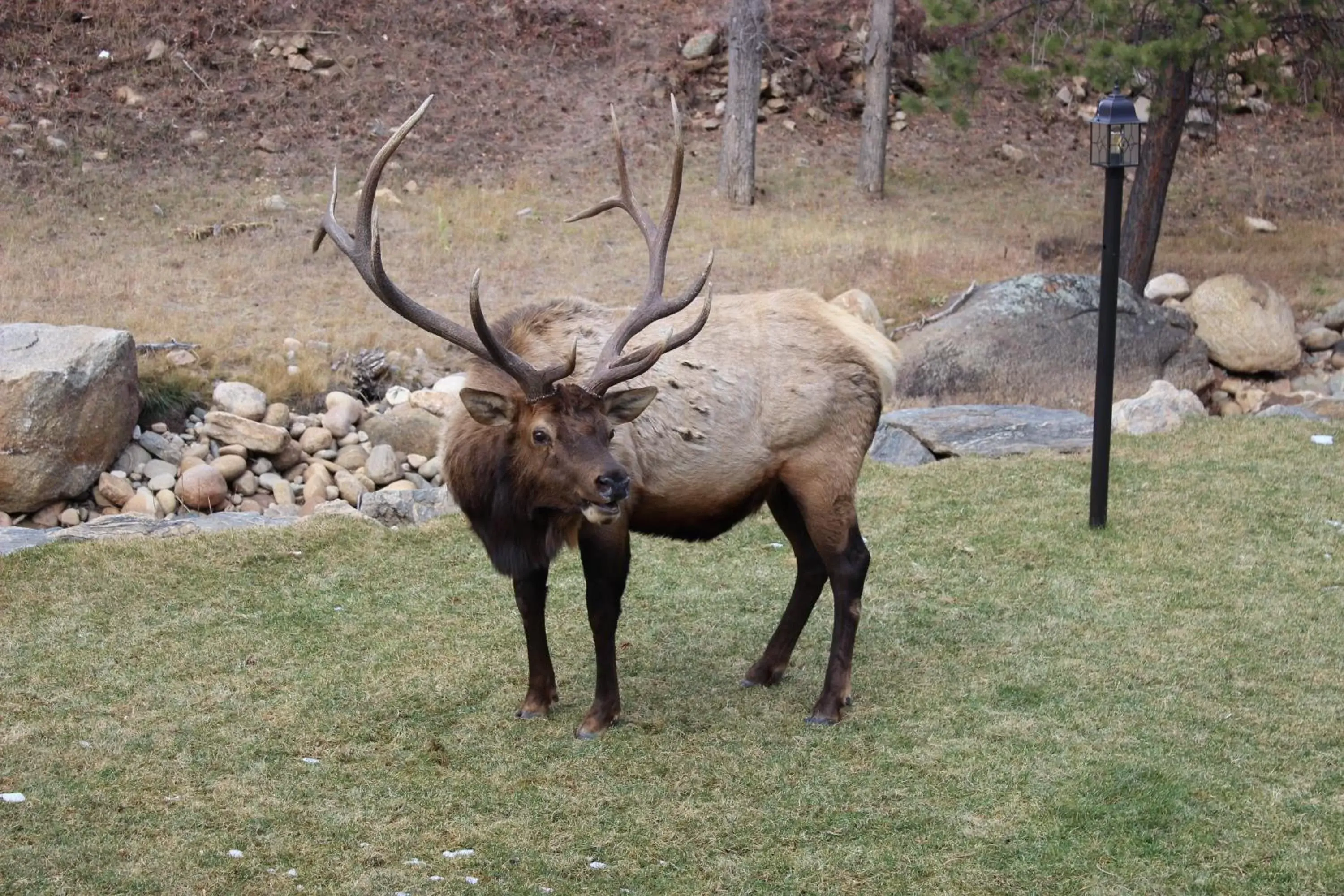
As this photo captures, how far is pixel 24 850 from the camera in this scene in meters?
5.25

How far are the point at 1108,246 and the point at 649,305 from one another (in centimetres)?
394

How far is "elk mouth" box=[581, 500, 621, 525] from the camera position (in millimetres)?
6000

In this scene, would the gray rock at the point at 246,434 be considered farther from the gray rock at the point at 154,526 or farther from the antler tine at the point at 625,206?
the antler tine at the point at 625,206

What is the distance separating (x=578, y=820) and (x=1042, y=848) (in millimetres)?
1787

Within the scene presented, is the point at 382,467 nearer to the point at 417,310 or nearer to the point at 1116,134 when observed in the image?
the point at 417,310

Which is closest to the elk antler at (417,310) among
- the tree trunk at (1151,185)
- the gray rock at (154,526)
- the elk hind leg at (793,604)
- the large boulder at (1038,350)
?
the elk hind leg at (793,604)

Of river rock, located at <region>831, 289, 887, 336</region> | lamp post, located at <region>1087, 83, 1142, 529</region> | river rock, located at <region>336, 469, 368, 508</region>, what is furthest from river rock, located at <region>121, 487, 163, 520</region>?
river rock, located at <region>831, 289, 887, 336</region>

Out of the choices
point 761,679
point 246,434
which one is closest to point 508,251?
point 246,434

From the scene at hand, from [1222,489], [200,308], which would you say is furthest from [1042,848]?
[200,308]

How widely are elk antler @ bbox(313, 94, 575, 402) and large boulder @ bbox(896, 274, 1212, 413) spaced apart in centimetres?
815

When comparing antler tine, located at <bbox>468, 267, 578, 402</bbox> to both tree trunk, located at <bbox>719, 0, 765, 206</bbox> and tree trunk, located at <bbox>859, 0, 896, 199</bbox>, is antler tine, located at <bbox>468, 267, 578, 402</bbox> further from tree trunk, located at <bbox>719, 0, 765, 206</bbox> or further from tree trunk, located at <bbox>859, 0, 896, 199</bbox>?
tree trunk, located at <bbox>859, 0, 896, 199</bbox>

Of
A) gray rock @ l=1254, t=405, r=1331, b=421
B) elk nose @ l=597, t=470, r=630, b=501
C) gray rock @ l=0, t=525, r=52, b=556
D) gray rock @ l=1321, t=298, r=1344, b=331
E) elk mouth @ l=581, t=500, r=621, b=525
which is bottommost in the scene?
gray rock @ l=0, t=525, r=52, b=556

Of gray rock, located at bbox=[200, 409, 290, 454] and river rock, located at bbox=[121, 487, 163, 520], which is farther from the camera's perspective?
gray rock, located at bbox=[200, 409, 290, 454]

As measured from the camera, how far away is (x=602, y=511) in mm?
6000
